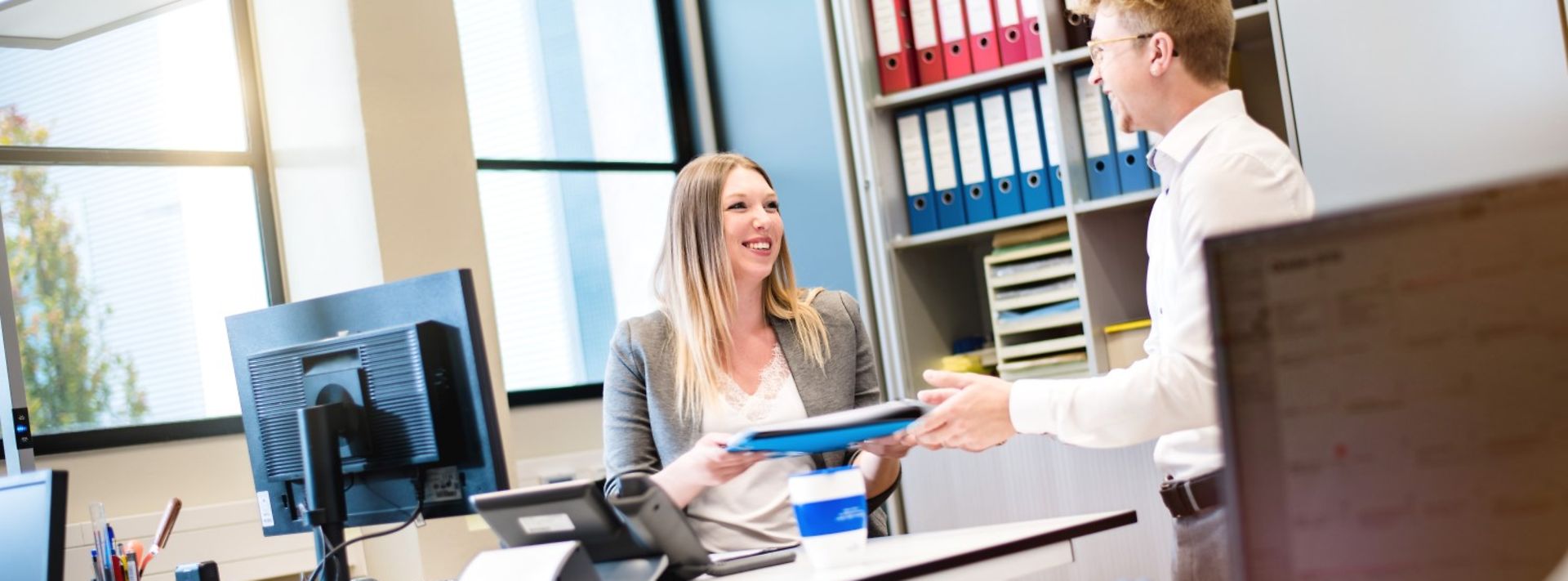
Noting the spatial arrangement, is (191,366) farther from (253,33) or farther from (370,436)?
(370,436)

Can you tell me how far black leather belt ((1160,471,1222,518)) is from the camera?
1.71 meters

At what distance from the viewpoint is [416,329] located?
1688 millimetres

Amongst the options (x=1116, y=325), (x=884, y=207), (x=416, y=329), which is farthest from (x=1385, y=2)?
(x=416, y=329)

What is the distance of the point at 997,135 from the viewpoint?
3094 mm

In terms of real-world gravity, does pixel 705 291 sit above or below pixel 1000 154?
below

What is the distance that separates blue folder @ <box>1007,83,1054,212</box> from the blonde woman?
2.48 ft

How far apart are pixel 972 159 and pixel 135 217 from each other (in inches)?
79.7

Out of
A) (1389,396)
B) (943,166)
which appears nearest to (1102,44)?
(943,166)

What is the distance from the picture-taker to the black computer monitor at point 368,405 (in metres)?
1.70

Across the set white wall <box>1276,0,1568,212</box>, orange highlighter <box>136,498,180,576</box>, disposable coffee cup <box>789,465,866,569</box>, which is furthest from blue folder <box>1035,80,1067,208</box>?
orange highlighter <box>136,498,180,576</box>

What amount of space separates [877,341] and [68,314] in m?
1.90

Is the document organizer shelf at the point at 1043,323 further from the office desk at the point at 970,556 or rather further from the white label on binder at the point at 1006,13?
the office desk at the point at 970,556

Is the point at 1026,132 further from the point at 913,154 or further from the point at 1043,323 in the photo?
the point at 1043,323

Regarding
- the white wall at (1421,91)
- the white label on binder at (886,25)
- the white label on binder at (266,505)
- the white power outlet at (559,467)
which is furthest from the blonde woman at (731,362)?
the white power outlet at (559,467)
